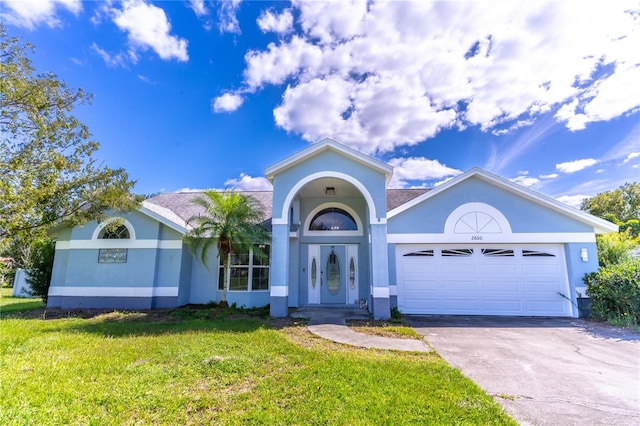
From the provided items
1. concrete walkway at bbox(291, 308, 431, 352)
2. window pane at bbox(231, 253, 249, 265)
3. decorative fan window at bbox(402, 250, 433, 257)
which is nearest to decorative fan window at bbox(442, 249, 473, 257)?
decorative fan window at bbox(402, 250, 433, 257)

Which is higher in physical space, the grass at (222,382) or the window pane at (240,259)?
the window pane at (240,259)

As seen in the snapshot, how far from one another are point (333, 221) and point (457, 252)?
5284 millimetres

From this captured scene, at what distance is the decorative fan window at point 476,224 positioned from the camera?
36.2 feet

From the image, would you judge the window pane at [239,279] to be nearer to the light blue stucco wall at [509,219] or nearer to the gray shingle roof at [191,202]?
the gray shingle roof at [191,202]

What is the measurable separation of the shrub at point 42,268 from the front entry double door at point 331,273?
11.7 metres

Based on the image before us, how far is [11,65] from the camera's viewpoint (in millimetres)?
6094

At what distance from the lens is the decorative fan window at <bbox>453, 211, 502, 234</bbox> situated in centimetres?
1105

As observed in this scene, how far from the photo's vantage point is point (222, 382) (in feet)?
15.3

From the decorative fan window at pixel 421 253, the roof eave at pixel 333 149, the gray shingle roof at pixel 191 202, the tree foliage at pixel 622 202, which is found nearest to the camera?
the roof eave at pixel 333 149

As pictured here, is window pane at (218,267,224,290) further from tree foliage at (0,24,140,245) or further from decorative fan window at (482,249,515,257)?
decorative fan window at (482,249,515,257)

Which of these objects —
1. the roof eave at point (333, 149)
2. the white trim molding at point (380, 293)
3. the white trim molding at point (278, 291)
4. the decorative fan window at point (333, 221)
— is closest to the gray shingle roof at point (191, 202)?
the decorative fan window at point (333, 221)

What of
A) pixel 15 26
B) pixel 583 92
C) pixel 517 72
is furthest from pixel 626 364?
pixel 15 26

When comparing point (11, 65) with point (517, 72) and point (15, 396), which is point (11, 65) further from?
point (517, 72)

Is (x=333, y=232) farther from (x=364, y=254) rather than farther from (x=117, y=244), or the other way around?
(x=117, y=244)
